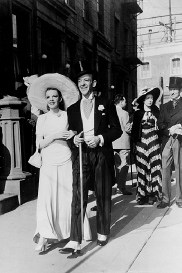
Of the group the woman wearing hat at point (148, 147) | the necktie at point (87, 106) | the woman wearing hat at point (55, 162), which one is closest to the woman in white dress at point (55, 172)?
the woman wearing hat at point (55, 162)

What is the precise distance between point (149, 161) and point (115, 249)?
242 centimetres

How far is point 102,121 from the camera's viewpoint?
3795 mm

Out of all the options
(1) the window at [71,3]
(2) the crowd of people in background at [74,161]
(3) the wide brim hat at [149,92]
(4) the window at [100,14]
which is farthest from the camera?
(4) the window at [100,14]

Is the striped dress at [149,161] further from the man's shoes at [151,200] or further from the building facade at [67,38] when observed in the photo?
the building facade at [67,38]

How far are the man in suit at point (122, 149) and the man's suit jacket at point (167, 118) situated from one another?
124 centimetres

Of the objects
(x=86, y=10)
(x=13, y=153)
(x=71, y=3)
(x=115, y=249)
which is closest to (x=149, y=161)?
(x=13, y=153)

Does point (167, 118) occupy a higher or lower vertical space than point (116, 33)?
lower

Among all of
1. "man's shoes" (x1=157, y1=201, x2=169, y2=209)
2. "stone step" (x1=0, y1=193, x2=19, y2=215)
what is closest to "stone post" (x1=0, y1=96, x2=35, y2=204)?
"stone step" (x1=0, y1=193, x2=19, y2=215)

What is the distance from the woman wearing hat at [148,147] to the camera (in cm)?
577

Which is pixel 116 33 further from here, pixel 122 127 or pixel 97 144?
pixel 97 144

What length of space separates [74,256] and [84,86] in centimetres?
166

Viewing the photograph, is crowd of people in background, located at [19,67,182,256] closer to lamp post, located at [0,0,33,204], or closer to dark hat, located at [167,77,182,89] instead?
dark hat, located at [167,77,182,89]

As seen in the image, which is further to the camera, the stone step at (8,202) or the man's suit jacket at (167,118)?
the man's suit jacket at (167,118)

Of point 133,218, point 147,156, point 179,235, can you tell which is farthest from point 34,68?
point 179,235
